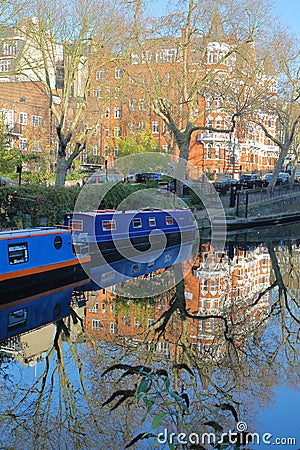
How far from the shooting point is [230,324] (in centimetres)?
1064

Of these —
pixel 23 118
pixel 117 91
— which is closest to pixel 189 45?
pixel 117 91

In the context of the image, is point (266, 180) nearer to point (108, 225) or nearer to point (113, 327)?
point (108, 225)

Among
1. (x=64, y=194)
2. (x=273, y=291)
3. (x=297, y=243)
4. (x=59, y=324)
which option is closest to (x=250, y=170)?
(x=297, y=243)

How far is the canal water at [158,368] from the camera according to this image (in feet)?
19.8

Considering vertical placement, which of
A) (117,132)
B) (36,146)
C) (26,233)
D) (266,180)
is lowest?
(26,233)

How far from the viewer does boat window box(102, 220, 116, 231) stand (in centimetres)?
1701

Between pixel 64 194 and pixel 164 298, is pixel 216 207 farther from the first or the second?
pixel 164 298

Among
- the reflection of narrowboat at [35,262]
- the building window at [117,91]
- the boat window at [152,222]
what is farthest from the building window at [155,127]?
the reflection of narrowboat at [35,262]

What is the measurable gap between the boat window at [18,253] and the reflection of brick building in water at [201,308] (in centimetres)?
179

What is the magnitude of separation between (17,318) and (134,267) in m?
6.42

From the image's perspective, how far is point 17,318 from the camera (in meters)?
10.7

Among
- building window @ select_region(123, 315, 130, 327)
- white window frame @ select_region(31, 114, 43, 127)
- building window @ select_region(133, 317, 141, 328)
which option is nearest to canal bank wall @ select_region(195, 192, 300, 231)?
building window @ select_region(123, 315, 130, 327)

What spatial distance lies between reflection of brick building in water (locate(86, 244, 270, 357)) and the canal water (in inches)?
1.4

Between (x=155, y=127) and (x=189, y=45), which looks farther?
(x=155, y=127)
